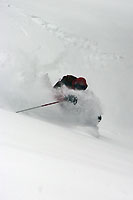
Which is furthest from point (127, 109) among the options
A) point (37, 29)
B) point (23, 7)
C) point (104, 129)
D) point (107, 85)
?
point (23, 7)

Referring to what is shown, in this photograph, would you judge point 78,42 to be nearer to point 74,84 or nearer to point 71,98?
point 74,84

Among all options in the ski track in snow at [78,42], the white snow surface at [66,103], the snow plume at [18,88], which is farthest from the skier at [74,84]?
the ski track in snow at [78,42]

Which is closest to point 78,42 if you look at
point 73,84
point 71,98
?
point 73,84

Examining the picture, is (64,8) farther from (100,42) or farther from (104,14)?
(100,42)

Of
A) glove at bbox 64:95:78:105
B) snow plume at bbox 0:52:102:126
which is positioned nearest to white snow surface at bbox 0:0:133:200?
snow plume at bbox 0:52:102:126

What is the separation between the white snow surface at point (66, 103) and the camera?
65.2 inches

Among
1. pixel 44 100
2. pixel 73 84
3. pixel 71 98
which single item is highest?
pixel 73 84

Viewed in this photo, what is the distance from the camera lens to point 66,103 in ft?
18.0

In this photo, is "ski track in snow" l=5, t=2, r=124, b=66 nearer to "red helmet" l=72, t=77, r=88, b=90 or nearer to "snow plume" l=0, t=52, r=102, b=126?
"snow plume" l=0, t=52, r=102, b=126

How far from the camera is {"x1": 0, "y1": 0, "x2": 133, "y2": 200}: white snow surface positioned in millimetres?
1656

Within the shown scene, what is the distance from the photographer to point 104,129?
677 centimetres

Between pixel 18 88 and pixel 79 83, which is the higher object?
pixel 79 83

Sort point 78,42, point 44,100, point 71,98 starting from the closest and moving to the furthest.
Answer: point 71,98
point 44,100
point 78,42

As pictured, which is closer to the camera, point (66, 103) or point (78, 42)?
point (66, 103)
